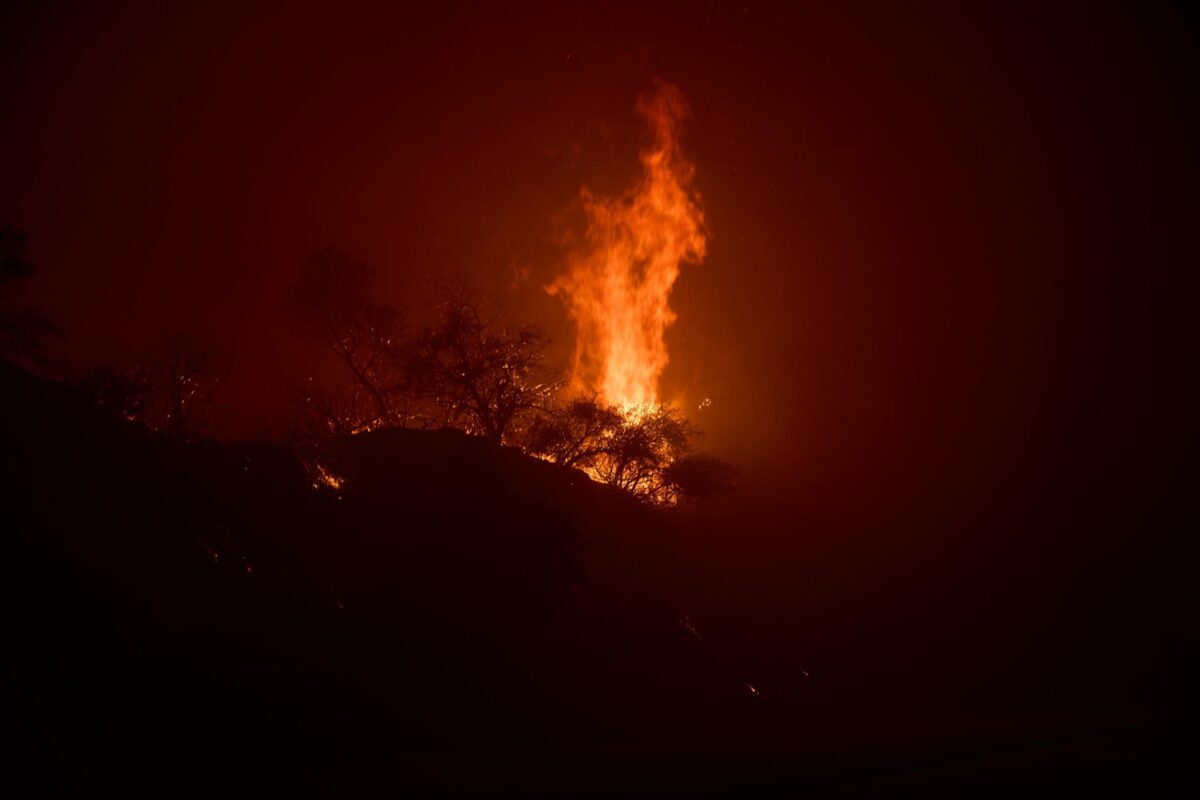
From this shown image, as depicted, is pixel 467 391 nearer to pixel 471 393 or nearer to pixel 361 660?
pixel 471 393

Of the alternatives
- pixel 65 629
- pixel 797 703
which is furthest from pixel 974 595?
pixel 65 629

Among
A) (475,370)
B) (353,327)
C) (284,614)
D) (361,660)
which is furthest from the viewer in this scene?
(353,327)

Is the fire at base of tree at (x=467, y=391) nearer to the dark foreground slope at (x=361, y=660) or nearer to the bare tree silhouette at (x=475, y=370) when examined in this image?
the bare tree silhouette at (x=475, y=370)

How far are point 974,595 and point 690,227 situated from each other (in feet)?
117

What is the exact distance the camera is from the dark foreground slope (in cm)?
835

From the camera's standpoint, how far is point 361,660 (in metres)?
11.7

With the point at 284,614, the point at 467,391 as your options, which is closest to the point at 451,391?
the point at 467,391

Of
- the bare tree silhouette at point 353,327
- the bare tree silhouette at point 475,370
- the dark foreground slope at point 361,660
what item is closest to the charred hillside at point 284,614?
the dark foreground slope at point 361,660

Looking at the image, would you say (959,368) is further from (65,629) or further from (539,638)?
(65,629)

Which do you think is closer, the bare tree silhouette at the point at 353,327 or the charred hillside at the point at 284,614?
the charred hillside at the point at 284,614

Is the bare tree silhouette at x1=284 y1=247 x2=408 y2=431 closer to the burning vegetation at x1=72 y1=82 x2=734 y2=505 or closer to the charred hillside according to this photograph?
the burning vegetation at x1=72 y1=82 x2=734 y2=505

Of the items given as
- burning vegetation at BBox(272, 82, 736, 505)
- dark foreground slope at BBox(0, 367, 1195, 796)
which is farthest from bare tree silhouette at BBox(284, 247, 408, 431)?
dark foreground slope at BBox(0, 367, 1195, 796)

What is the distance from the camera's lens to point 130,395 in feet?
71.1

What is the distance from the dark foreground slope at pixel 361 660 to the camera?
8.35 metres
